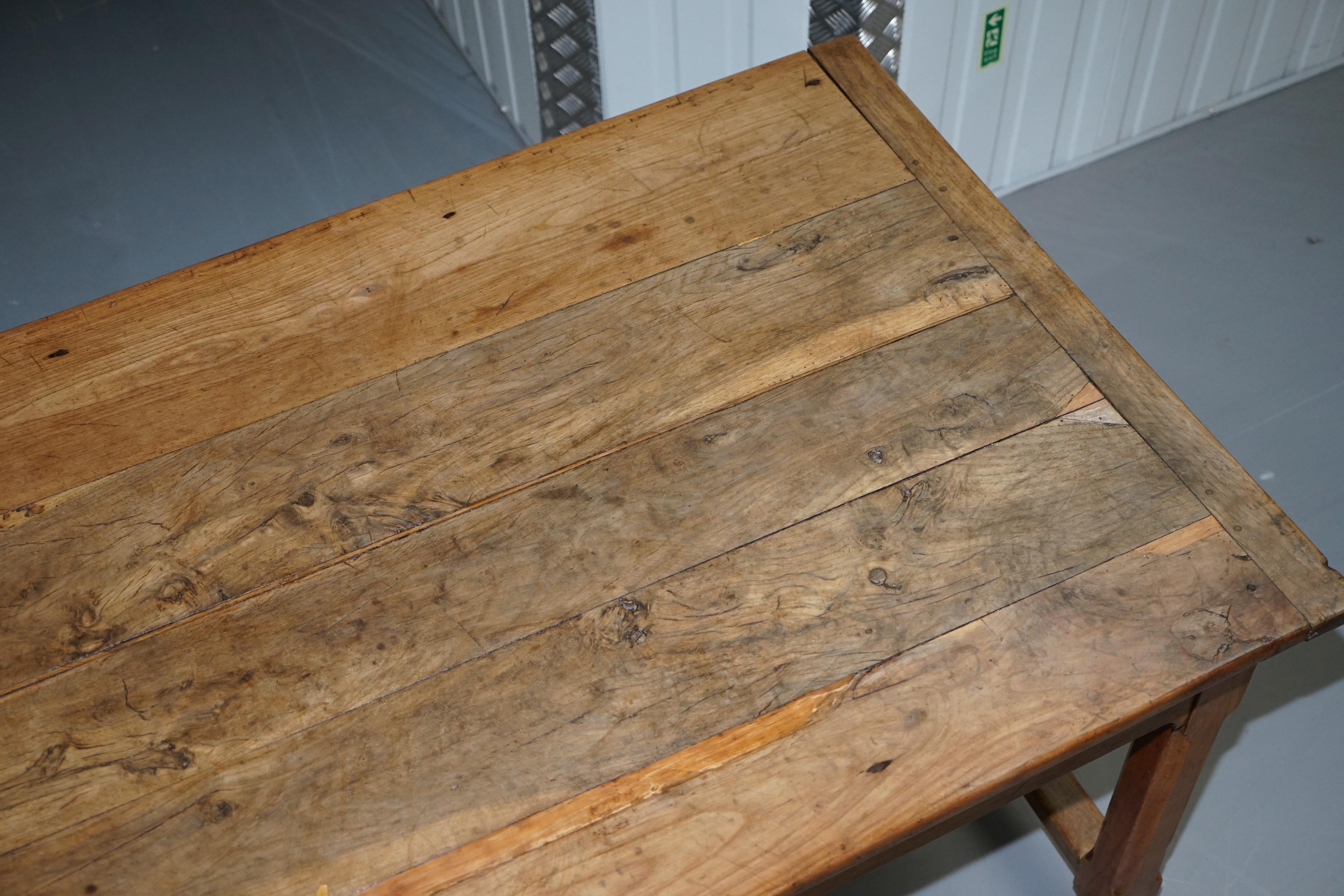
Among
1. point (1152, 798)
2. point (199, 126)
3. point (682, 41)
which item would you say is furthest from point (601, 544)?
point (199, 126)

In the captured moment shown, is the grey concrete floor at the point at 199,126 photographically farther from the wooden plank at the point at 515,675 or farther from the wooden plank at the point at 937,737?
the wooden plank at the point at 937,737

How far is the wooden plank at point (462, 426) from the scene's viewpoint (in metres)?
1.25

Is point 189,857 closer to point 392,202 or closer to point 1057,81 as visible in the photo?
point 392,202

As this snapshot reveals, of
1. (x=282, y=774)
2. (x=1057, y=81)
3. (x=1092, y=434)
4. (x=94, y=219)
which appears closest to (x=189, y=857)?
(x=282, y=774)

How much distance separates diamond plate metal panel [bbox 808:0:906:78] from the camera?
234cm

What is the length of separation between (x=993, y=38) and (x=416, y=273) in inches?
59.5

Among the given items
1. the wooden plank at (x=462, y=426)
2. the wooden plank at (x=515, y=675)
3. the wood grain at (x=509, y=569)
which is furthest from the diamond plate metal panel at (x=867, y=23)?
the wooden plank at (x=515, y=675)

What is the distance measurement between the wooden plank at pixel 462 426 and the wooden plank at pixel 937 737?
0.39 meters

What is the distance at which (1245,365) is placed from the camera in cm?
241

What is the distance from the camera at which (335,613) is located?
3.97 feet

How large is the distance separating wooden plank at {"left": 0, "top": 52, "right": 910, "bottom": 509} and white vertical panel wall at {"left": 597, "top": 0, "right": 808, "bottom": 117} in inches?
27.5

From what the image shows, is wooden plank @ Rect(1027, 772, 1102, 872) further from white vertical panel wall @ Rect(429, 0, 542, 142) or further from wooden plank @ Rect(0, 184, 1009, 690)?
white vertical panel wall @ Rect(429, 0, 542, 142)

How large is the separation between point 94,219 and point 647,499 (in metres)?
2.12

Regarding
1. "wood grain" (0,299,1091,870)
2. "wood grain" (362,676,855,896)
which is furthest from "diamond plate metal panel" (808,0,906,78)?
"wood grain" (362,676,855,896)
